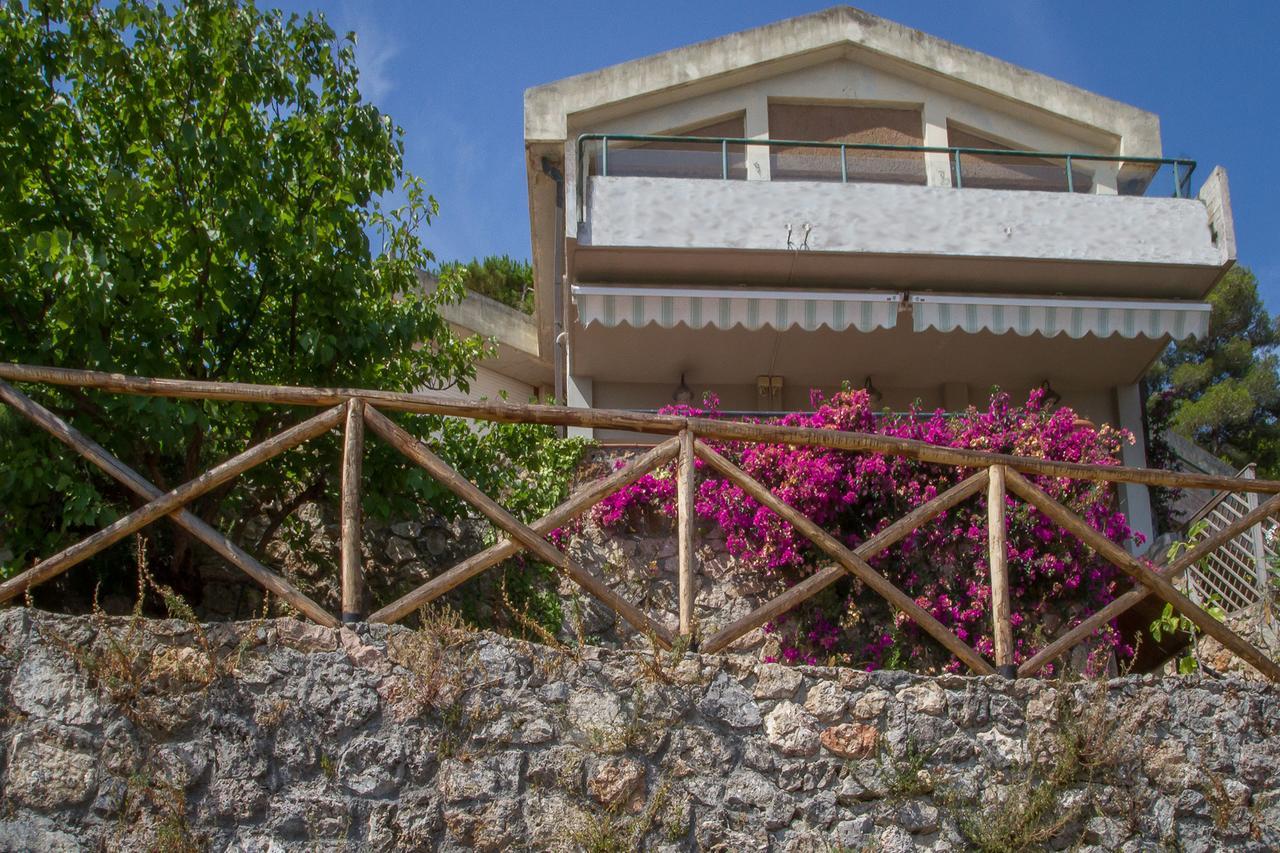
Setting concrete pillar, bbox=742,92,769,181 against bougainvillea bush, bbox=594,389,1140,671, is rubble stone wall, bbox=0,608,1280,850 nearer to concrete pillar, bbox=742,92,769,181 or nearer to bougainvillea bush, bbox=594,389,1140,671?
bougainvillea bush, bbox=594,389,1140,671

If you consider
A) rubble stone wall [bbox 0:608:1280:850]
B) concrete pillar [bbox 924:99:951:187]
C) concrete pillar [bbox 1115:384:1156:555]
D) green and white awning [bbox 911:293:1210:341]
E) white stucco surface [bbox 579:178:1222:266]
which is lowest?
rubble stone wall [bbox 0:608:1280:850]

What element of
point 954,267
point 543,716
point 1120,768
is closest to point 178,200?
point 543,716

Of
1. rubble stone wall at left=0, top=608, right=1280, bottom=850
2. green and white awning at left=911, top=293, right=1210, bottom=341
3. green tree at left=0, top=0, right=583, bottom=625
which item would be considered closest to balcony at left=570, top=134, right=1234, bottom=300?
green and white awning at left=911, top=293, right=1210, bottom=341

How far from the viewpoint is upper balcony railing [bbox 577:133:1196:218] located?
38.9 feet

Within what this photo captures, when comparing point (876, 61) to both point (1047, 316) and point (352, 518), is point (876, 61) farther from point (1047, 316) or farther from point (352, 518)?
point (352, 518)

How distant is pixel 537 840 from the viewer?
5.16 m

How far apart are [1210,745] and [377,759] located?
3.62 metres

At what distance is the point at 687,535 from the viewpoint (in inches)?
231

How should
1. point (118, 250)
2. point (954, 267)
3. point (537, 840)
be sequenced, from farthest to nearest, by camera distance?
point (954, 267), point (118, 250), point (537, 840)

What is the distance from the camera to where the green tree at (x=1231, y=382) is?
21516 millimetres

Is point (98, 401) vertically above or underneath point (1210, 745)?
above

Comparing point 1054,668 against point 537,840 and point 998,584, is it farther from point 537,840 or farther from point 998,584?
point 537,840

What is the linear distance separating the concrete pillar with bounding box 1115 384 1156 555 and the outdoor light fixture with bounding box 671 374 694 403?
3.79 metres

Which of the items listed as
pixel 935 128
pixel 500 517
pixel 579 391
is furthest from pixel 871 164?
pixel 500 517
